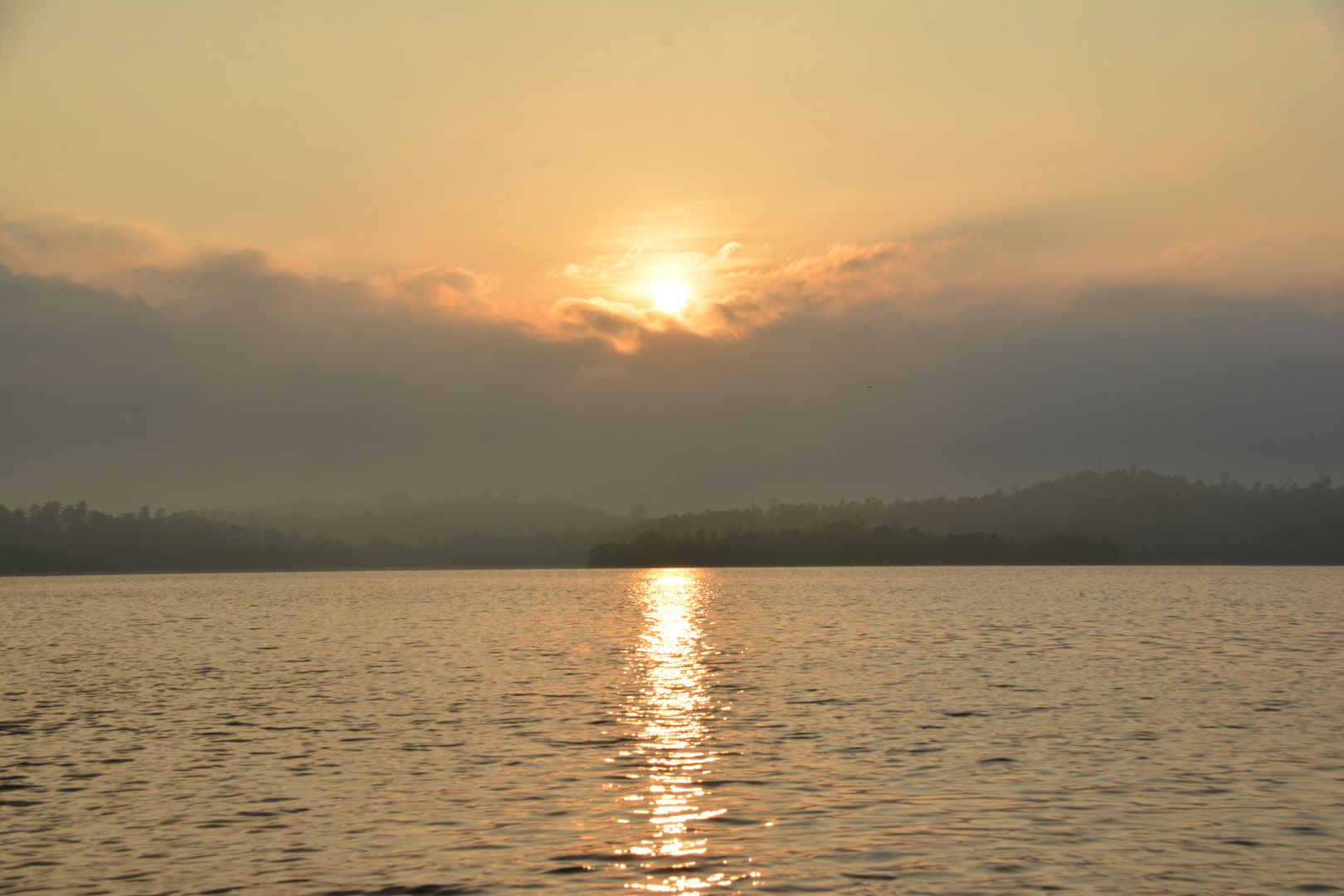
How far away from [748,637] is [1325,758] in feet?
203

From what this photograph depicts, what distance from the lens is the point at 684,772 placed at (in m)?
35.2

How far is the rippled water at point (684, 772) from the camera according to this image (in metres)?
24.5

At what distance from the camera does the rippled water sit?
24.5m

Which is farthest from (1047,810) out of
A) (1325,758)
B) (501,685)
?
(501,685)

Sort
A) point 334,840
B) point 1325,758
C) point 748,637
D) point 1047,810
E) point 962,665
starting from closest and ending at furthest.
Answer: point 334,840, point 1047,810, point 1325,758, point 962,665, point 748,637

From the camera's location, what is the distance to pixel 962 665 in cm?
6869

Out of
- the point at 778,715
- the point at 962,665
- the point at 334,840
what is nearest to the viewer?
the point at 334,840

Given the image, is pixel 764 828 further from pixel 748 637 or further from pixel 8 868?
pixel 748 637

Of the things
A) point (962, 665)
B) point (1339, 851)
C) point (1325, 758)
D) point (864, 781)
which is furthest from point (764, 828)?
point (962, 665)

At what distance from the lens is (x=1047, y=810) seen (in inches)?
1163

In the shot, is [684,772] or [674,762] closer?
[684,772]

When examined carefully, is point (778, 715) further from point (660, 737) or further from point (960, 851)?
point (960, 851)

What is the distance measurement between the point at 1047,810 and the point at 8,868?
24.8 m

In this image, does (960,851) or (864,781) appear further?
(864,781)
